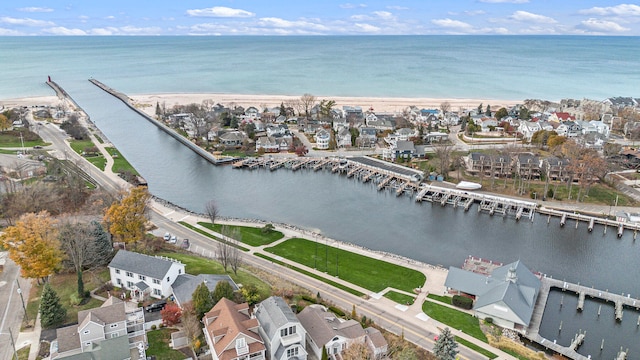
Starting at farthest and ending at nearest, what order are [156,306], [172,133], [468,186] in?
1. [172,133]
2. [468,186]
3. [156,306]

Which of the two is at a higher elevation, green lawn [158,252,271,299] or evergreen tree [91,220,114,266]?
evergreen tree [91,220,114,266]

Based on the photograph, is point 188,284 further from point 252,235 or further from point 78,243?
point 252,235

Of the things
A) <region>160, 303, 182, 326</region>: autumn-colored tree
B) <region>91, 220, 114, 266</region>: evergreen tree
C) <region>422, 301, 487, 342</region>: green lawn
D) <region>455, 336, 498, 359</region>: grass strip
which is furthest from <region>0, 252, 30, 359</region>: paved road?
<region>455, 336, 498, 359</region>: grass strip

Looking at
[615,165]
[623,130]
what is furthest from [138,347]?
[623,130]

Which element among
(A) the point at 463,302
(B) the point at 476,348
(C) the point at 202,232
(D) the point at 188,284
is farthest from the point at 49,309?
(A) the point at 463,302

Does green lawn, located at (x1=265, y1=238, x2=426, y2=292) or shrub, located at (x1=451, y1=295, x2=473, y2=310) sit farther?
green lawn, located at (x1=265, y1=238, x2=426, y2=292)

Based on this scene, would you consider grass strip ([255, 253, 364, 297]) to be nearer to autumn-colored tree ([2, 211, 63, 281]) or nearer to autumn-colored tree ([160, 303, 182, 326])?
autumn-colored tree ([160, 303, 182, 326])

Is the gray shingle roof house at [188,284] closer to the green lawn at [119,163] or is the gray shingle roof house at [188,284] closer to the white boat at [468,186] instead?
the green lawn at [119,163]
